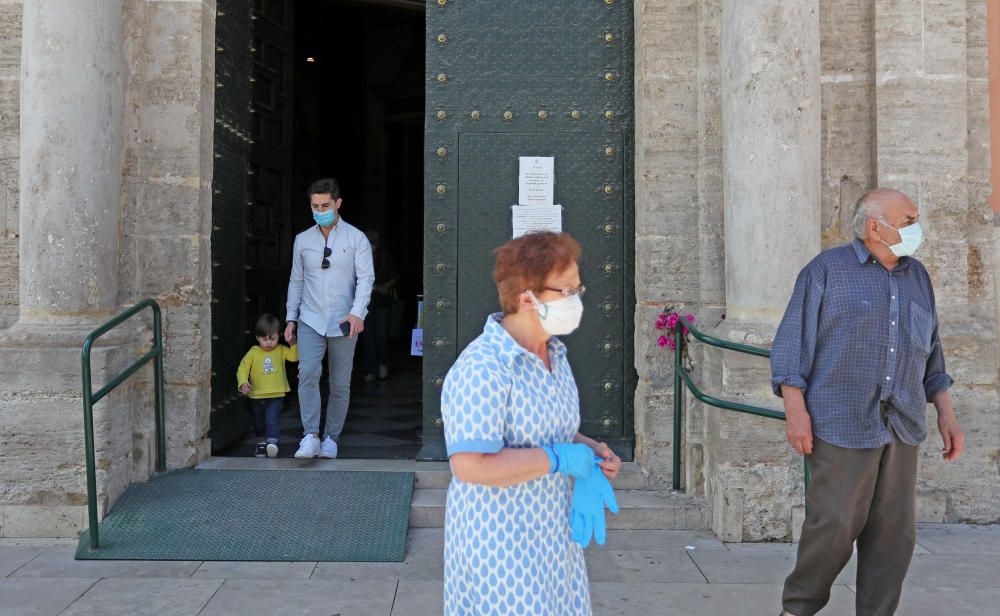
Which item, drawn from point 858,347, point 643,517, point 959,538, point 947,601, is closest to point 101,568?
point 643,517

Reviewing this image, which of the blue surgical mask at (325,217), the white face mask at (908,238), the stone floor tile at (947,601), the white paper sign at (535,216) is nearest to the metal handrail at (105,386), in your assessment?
the blue surgical mask at (325,217)

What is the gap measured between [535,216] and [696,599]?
2.41 metres

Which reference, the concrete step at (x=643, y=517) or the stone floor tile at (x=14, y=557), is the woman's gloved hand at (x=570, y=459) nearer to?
the concrete step at (x=643, y=517)

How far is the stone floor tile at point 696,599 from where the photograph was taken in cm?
369

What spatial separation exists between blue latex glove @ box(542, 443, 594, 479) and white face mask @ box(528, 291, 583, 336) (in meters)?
0.29

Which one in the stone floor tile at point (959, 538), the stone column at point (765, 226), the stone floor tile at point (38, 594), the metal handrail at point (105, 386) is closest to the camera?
the stone floor tile at point (38, 594)

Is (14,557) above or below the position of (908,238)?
below

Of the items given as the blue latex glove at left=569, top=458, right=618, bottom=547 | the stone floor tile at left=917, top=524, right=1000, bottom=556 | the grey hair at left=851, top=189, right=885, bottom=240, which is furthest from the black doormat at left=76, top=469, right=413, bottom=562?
the stone floor tile at left=917, top=524, right=1000, bottom=556

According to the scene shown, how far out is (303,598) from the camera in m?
3.81

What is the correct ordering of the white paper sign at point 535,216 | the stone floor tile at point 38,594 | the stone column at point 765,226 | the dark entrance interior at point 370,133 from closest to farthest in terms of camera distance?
the stone floor tile at point 38,594, the stone column at point 765,226, the white paper sign at point 535,216, the dark entrance interior at point 370,133

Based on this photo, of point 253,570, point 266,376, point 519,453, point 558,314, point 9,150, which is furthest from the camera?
point 266,376

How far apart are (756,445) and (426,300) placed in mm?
2033

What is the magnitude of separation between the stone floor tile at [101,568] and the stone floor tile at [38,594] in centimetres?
8

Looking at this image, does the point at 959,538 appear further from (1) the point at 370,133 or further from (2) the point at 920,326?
(1) the point at 370,133
